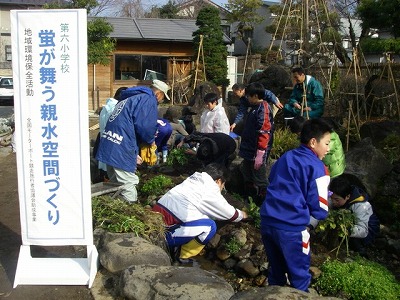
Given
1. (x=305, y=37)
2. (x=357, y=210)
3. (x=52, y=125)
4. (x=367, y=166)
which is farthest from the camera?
(x=305, y=37)

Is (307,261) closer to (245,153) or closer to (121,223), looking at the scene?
(121,223)

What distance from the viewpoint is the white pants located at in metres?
5.81

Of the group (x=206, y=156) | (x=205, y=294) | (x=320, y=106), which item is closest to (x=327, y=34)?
(x=320, y=106)

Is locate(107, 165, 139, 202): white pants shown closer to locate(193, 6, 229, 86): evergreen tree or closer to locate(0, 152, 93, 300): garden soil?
locate(0, 152, 93, 300): garden soil

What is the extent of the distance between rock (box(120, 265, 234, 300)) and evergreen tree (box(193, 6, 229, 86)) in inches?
639

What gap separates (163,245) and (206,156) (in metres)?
2.34

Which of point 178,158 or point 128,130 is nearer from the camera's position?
point 128,130

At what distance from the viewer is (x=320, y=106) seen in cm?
830

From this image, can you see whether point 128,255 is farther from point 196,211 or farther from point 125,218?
point 196,211

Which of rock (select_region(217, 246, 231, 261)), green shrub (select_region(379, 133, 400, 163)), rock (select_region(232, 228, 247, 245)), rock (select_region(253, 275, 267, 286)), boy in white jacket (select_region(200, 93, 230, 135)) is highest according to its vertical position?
boy in white jacket (select_region(200, 93, 230, 135))

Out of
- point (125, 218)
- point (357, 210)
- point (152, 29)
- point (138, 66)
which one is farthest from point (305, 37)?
point (152, 29)

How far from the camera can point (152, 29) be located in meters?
22.6

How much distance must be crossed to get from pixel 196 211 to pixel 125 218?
2.33 ft

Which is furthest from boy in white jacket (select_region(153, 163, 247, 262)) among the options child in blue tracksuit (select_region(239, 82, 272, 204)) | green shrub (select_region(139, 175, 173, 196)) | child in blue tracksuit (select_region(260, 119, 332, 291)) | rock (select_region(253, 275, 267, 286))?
green shrub (select_region(139, 175, 173, 196))
